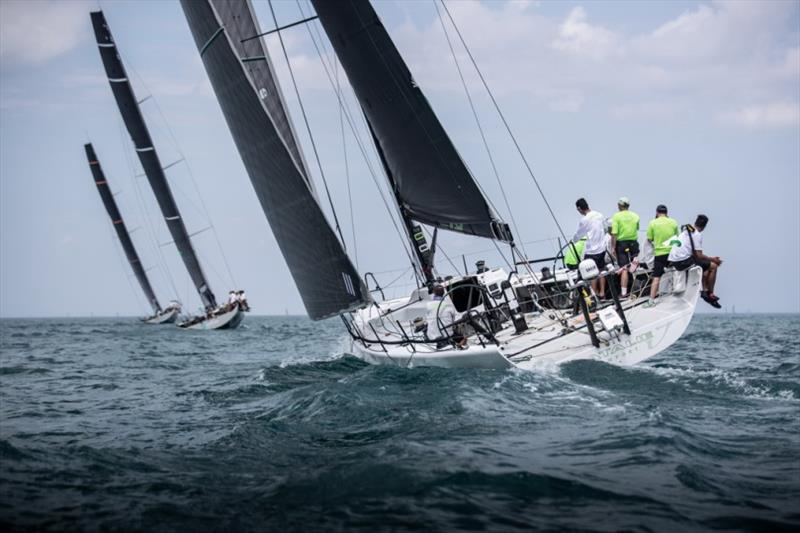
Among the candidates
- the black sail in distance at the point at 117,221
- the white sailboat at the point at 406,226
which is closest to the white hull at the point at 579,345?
the white sailboat at the point at 406,226

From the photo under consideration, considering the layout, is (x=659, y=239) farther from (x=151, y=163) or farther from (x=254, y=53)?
(x=151, y=163)

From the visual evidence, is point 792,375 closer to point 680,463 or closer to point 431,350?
point 431,350

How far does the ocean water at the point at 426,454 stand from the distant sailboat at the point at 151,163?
36292mm

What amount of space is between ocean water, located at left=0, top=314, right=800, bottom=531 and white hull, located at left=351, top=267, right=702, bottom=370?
274 mm

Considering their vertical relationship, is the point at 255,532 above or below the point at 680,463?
above

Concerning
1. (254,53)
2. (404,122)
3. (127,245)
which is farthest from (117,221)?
(404,122)

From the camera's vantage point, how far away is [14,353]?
26391mm

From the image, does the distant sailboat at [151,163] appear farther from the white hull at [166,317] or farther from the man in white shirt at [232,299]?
the white hull at [166,317]

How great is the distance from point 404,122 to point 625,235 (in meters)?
4.74

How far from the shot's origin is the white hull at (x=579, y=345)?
11.1m

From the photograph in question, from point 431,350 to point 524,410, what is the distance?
3861mm

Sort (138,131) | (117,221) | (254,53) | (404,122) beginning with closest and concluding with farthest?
(404,122) < (254,53) < (138,131) < (117,221)

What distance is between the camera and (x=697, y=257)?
12.6m

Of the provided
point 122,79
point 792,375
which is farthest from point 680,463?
point 122,79
